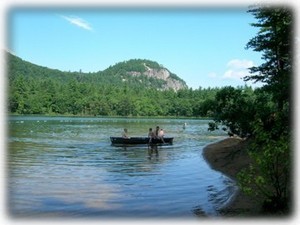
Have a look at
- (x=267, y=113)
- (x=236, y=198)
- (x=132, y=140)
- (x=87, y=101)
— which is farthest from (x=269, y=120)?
(x=87, y=101)

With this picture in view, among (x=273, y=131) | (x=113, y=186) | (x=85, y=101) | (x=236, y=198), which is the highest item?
(x=85, y=101)

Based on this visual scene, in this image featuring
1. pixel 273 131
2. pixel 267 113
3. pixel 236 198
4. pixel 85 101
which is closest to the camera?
pixel 273 131

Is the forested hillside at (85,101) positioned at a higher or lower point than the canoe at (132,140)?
higher

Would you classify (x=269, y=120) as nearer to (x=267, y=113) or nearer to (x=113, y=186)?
(x=267, y=113)

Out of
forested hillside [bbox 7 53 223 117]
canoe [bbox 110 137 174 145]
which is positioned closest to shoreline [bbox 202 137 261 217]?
canoe [bbox 110 137 174 145]

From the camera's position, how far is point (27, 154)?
2719cm

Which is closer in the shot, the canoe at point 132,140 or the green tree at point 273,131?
the green tree at point 273,131

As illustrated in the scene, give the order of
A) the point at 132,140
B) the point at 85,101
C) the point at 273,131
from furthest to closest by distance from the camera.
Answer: the point at 85,101 < the point at 132,140 < the point at 273,131

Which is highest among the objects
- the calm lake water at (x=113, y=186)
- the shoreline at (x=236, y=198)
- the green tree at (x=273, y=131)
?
the green tree at (x=273, y=131)

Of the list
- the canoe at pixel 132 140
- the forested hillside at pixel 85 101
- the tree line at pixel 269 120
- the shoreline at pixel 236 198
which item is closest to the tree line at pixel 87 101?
the forested hillside at pixel 85 101

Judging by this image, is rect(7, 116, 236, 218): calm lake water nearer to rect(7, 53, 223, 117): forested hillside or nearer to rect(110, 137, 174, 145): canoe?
rect(110, 137, 174, 145): canoe

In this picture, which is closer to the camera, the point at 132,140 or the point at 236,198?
the point at 236,198

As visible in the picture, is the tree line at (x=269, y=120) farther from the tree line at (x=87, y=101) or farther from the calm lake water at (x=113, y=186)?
the tree line at (x=87, y=101)

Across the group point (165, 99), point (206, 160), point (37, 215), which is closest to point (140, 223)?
point (37, 215)
